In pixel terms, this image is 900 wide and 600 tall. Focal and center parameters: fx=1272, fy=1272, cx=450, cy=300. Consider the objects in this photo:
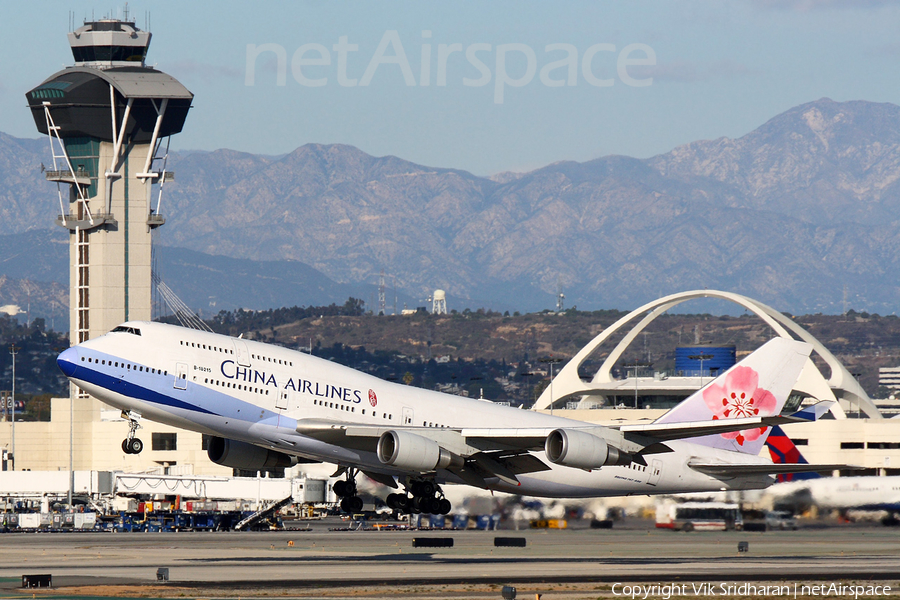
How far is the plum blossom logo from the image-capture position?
5962 centimetres

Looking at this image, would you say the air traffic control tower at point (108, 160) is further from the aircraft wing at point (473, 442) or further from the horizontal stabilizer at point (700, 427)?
the horizontal stabilizer at point (700, 427)

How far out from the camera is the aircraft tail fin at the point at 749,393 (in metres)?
59.8

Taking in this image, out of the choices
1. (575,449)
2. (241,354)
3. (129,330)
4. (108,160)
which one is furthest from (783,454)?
(108,160)

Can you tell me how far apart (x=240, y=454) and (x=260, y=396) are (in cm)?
625

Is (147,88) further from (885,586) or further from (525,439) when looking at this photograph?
(885,586)

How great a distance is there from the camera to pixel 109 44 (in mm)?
170250

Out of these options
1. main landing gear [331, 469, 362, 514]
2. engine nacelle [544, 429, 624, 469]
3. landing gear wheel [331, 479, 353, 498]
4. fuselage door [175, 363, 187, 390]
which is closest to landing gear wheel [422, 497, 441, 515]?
main landing gear [331, 469, 362, 514]

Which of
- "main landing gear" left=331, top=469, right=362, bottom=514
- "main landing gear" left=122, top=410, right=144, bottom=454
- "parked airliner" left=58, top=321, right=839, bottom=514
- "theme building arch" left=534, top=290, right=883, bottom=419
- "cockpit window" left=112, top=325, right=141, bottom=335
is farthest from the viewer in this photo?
"theme building arch" left=534, top=290, right=883, bottom=419

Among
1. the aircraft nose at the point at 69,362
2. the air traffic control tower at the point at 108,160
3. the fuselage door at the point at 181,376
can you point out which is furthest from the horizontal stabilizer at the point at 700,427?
the air traffic control tower at the point at 108,160

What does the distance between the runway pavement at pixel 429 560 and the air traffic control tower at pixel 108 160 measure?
3428 inches

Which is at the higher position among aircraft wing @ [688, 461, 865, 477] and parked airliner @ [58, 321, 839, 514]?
parked airliner @ [58, 321, 839, 514]

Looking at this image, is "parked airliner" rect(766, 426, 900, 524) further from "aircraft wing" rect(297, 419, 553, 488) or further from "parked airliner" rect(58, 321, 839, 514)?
"aircraft wing" rect(297, 419, 553, 488)

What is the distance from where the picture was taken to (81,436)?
151m

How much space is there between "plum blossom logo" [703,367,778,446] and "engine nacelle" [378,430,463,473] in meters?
15.2
